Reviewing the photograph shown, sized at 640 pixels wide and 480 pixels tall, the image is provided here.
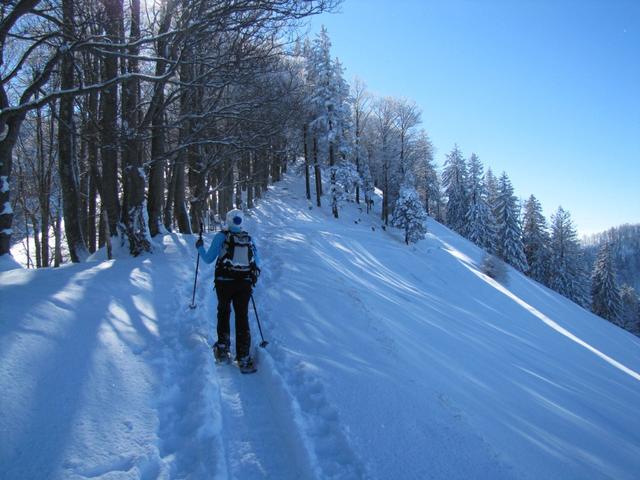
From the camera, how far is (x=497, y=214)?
44562mm

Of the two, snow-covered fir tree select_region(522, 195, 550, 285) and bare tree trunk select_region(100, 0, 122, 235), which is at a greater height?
bare tree trunk select_region(100, 0, 122, 235)

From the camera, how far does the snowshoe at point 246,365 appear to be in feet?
16.6

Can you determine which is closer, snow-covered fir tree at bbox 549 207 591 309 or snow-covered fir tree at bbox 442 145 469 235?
snow-covered fir tree at bbox 549 207 591 309

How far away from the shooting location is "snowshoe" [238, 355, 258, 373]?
5047mm

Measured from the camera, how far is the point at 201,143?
31.9ft

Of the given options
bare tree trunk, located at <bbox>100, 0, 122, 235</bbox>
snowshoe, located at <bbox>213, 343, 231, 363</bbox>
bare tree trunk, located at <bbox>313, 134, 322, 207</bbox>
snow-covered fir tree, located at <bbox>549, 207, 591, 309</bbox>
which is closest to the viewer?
snowshoe, located at <bbox>213, 343, 231, 363</bbox>

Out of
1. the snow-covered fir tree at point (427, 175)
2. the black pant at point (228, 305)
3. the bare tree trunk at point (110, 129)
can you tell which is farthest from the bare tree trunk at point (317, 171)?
the black pant at point (228, 305)

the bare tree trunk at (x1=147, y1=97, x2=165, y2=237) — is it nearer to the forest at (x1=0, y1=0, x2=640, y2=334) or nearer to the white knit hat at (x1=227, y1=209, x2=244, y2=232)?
the forest at (x1=0, y1=0, x2=640, y2=334)

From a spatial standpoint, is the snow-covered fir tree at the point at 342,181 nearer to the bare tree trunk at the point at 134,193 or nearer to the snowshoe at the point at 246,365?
the bare tree trunk at the point at 134,193

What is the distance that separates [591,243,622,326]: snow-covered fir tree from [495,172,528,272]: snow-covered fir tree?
11147mm

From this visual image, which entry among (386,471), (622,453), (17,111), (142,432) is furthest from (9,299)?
(622,453)

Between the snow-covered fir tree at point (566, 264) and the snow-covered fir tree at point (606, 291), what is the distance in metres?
2.31

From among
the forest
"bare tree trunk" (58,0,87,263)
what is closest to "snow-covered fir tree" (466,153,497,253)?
the forest

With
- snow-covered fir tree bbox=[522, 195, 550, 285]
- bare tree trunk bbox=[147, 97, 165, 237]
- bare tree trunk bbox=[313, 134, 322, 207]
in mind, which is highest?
bare tree trunk bbox=[313, 134, 322, 207]
